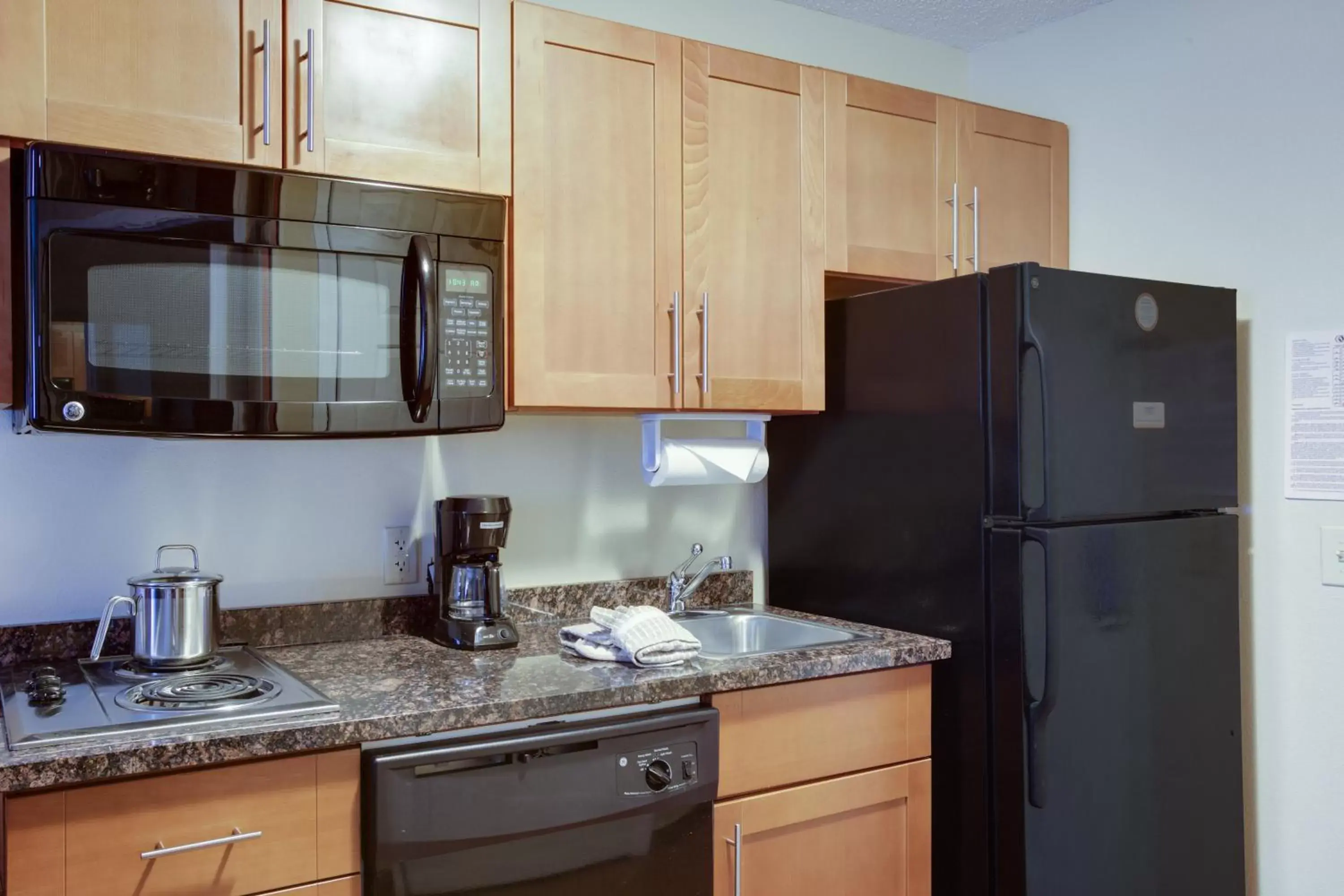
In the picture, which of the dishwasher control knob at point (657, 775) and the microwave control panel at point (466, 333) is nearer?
the dishwasher control knob at point (657, 775)

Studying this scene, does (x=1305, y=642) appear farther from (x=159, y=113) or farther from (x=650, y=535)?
(x=159, y=113)

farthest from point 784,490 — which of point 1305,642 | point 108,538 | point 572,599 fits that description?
point 108,538

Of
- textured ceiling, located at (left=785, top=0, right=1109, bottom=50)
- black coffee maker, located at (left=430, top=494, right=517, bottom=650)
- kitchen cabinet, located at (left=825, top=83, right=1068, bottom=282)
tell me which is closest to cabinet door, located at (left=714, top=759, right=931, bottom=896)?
black coffee maker, located at (left=430, top=494, right=517, bottom=650)

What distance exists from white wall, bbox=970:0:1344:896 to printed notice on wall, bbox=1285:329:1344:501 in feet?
0.08

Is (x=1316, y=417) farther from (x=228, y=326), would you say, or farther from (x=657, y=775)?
(x=228, y=326)

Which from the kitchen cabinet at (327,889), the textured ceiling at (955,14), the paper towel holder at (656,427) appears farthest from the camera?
the textured ceiling at (955,14)

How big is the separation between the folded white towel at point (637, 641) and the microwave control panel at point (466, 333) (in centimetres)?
48

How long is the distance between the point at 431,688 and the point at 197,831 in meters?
0.39

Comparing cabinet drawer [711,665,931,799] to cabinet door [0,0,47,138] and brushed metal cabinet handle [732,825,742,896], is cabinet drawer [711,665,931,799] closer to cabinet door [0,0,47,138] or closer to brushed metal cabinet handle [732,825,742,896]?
brushed metal cabinet handle [732,825,742,896]

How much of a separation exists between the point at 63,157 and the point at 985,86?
2.31 meters

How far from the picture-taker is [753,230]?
A: 6.96 ft

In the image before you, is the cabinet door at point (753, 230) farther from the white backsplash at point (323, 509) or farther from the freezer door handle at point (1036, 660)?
the freezer door handle at point (1036, 660)

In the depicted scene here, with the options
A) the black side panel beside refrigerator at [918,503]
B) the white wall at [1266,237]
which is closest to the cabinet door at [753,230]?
the black side panel beside refrigerator at [918,503]

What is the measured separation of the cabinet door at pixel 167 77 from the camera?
1512 millimetres
